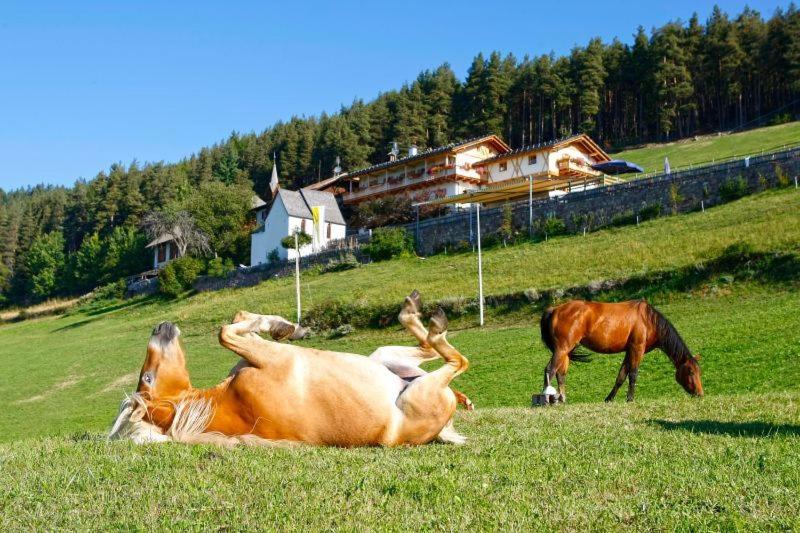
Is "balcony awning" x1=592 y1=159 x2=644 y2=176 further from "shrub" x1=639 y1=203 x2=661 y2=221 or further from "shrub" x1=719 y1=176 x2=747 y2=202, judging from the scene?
"shrub" x1=719 y1=176 x2=747 y2=202

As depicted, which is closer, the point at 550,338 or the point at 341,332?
the point at 550,338

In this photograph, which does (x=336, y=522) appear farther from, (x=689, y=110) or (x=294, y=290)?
(x=689, y=110)

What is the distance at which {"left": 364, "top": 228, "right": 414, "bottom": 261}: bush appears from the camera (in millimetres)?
57906

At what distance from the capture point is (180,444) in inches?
204

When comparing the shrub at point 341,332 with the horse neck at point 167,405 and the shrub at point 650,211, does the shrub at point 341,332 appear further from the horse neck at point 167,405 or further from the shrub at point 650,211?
the horse neck at point 167,405

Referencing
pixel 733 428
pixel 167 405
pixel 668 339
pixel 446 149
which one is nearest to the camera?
pixel 167 405

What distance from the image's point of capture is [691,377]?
12.3 m

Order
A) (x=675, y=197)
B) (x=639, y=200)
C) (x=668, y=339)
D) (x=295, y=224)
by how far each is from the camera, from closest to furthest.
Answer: (x=668, y=339), (x=675, y=197), (x=639, y=200), (x=295, y=224)

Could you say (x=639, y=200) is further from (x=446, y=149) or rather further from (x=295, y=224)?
(x=295, y=224)

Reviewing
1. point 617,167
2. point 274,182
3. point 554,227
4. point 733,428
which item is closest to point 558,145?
point 617,167

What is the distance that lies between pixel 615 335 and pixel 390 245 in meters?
45.6

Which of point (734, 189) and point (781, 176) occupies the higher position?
point (781, 176)

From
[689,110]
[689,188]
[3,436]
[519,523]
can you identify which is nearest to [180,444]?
[519,523]

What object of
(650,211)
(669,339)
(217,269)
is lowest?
(217,269)
